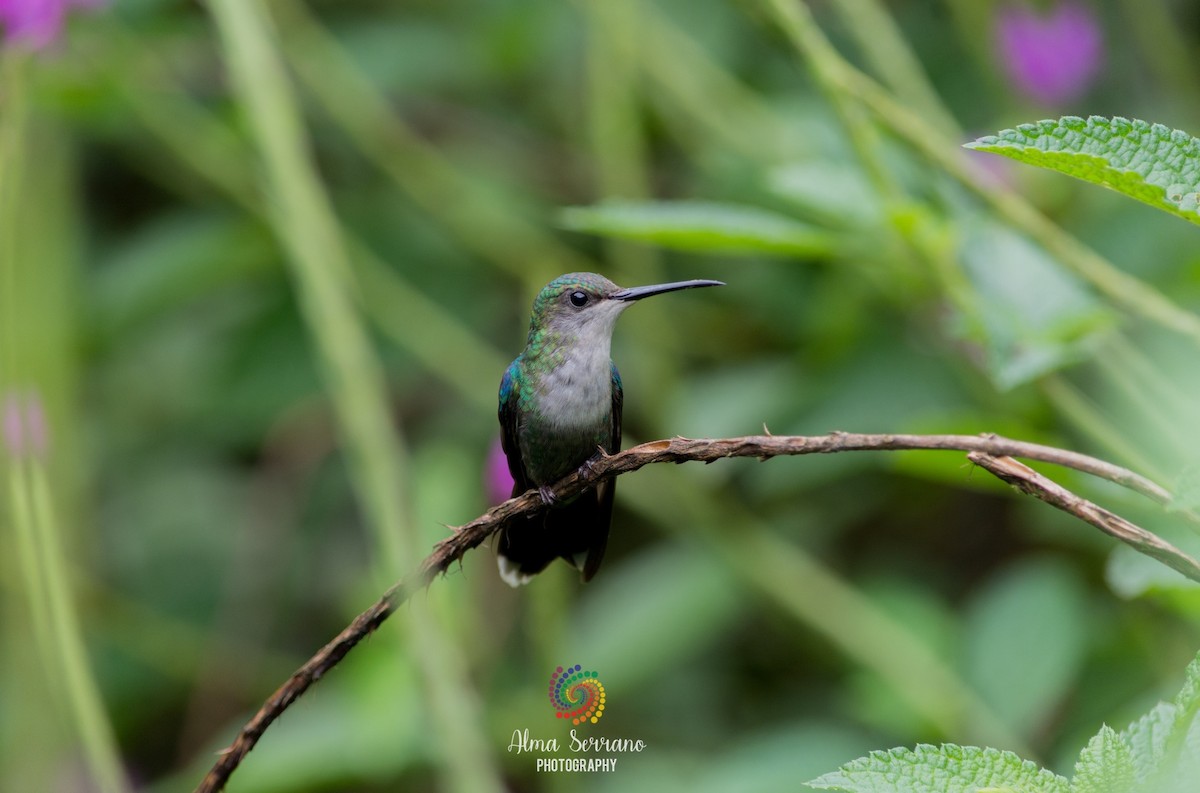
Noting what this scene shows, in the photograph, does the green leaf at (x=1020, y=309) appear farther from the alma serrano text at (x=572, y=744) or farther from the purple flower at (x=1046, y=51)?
the alma serrano text at (x=572, y=744)

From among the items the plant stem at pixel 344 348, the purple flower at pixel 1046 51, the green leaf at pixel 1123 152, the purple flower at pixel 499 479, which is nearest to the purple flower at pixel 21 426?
the plant stem at pixel 344 348

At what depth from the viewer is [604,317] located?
2691 mm

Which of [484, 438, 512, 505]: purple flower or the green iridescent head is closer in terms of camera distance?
the green iridescent head

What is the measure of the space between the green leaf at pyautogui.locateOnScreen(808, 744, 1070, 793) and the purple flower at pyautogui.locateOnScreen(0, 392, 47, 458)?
1474mm

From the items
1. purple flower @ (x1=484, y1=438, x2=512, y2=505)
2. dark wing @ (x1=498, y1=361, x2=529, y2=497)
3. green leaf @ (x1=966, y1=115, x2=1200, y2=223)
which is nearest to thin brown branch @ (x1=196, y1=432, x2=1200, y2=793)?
green leaf @ (x1=966, y1=115, x2=1200, y2=223)

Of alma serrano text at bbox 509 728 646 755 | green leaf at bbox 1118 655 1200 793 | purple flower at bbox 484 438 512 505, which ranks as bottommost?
green leaf at bbox 1118 655 1200 793

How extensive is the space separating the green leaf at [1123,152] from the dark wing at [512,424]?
5.28 feet

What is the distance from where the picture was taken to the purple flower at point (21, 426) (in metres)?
2.04

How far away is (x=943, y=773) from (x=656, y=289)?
1368mm

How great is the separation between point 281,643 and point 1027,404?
109 inches

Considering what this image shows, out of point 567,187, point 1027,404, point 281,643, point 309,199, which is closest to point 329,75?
point 567,187

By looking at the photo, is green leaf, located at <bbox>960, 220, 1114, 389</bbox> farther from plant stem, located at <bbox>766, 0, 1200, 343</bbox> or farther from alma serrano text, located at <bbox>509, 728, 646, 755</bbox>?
alma serrano text, located at <bbox>509, 728, 646, 755</bbox>

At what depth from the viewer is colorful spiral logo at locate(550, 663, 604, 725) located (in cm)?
329

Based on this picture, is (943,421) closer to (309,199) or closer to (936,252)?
(936,252)
